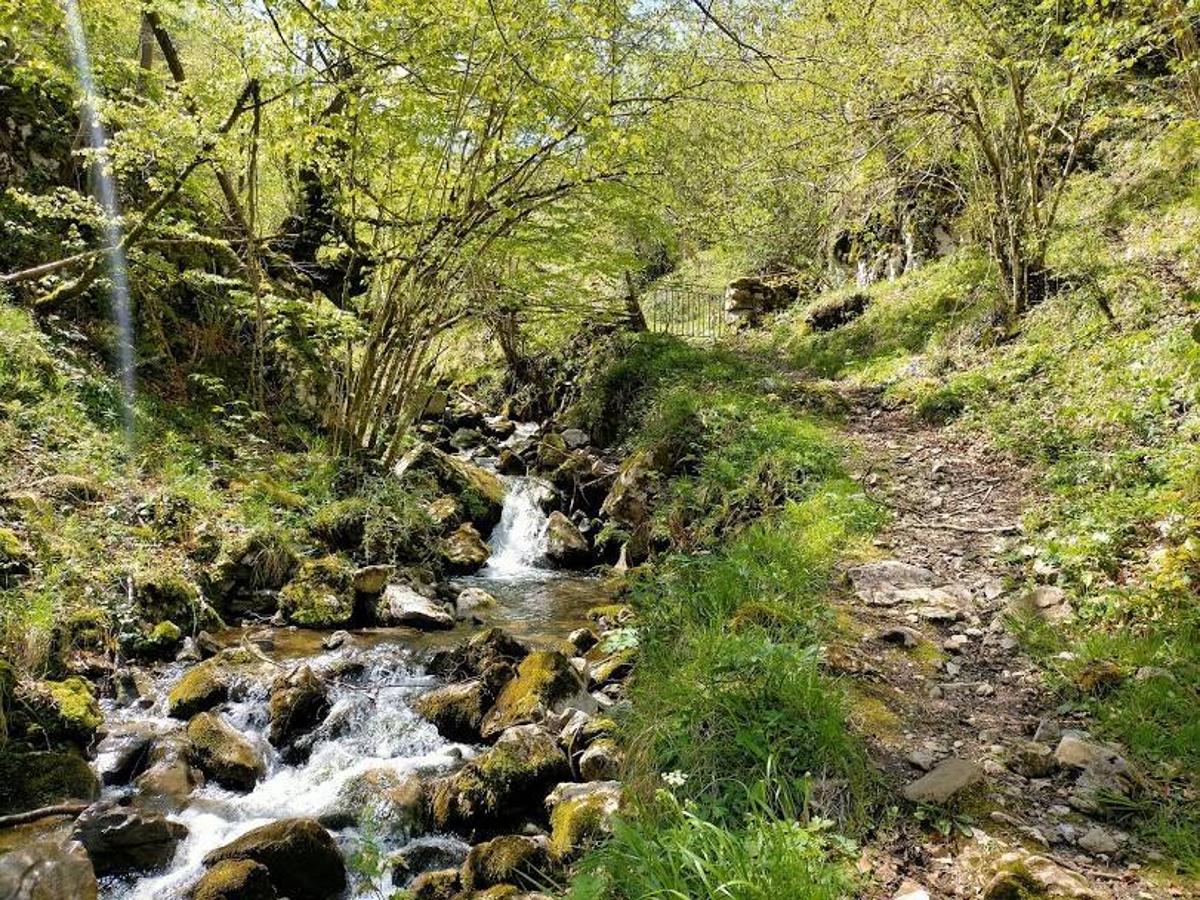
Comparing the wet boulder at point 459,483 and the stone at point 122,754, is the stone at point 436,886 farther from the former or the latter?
the wet boulder at point 459,483

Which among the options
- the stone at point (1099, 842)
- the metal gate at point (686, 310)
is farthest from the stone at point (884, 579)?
the metal gate at point (686, 310)

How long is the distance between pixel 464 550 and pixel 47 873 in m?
6.24

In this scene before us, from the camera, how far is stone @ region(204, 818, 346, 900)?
3.56m

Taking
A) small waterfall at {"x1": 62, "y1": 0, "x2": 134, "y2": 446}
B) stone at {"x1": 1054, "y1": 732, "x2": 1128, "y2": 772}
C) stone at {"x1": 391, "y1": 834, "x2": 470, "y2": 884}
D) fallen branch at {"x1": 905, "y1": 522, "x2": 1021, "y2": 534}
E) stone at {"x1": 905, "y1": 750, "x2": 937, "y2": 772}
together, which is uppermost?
small waterfall at {"x1": 62, "y1": 0, "x2": 134, "y2": 446}

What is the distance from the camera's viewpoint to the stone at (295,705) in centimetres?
495

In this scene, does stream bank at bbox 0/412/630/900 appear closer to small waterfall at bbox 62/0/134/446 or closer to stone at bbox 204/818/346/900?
stone at bbox 204/818/346/900

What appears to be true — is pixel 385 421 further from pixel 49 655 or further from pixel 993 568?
pixel 993 568

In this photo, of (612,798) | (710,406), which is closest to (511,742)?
(612,798)

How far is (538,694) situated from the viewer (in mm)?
4883

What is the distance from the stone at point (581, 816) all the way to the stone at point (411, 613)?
350 centimetres

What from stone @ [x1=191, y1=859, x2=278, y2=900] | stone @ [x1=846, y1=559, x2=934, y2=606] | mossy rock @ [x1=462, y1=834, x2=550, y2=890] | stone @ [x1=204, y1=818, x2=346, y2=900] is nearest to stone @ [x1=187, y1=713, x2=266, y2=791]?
stone @ [x1=204, y1=818, x2=346, y2=900]

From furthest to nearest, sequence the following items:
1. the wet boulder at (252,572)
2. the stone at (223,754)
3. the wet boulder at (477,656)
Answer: the wet boulder at (252,572) < the wet boulder at (477,656) < the stone at (223,754)

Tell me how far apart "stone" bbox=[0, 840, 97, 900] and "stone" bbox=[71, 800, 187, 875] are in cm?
34

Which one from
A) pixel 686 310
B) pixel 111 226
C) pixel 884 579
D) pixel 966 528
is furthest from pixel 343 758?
pixel 686 310
